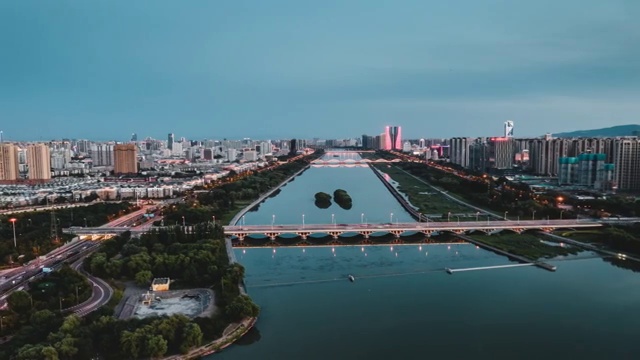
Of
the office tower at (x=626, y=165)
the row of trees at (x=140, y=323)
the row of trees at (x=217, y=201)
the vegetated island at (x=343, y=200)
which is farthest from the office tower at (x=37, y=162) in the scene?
the office tower at (x=626, y=165)

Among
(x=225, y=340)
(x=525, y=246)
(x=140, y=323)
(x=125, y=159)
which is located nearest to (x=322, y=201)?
(x=525, y=246)

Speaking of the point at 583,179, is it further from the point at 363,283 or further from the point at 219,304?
the point at 219,304

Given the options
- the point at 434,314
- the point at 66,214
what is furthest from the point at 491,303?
the point at 66,214

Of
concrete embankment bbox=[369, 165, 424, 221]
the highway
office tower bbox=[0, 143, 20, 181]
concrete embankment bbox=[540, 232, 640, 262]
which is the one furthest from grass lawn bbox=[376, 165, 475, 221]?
office tower bbox=[0, 143, 20, 181]

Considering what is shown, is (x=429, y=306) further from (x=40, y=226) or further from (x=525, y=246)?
(x=40, y=226)

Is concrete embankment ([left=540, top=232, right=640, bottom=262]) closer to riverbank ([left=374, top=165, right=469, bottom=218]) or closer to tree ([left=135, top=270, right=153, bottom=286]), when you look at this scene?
riverbank ([left=374, top=165, right=469, bottom=218])
